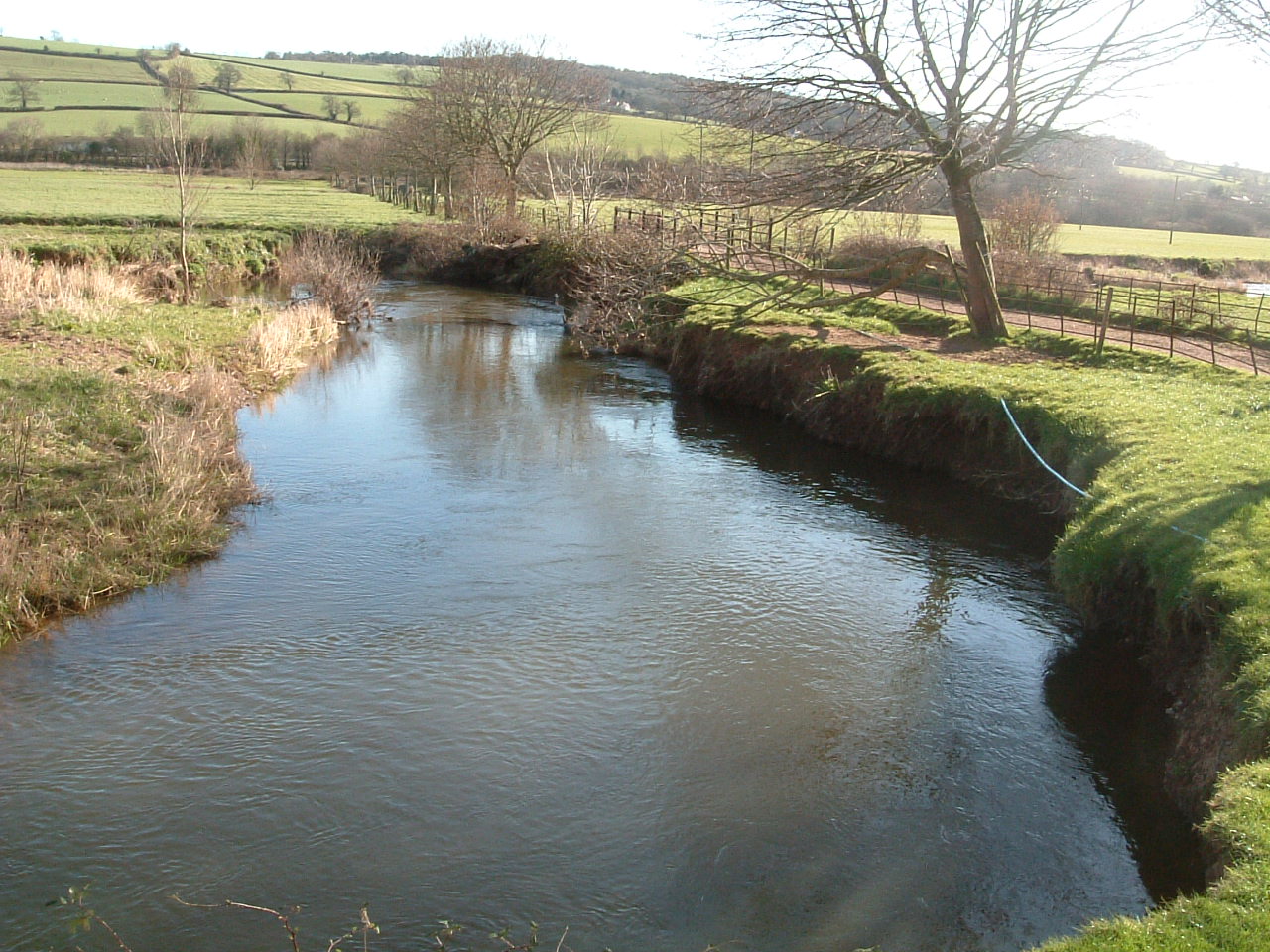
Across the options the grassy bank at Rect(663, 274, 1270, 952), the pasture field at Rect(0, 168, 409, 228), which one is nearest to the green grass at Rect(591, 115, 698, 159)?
the pasture field at Rect(0, 168, 409, 228)

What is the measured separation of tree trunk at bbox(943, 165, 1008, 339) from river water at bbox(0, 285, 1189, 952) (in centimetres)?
803

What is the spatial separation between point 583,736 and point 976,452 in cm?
985

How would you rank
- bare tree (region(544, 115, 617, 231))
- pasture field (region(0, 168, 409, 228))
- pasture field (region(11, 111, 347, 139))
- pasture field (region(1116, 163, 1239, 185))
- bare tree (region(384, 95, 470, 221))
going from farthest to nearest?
pasture field (region(11, 111, 347, 139)) → pasture field (region(1116, 163, 1239, 185)) → bare tree (region(384, 95, 470, 221)) → pasture field (region(0, 168, 409, 228)) → bare tree (region(544, 115, 617, 231))

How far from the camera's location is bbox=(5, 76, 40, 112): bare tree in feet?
275

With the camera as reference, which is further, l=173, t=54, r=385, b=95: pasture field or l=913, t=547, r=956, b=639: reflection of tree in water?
l=173, t=54, r=385, b=95: pasture field

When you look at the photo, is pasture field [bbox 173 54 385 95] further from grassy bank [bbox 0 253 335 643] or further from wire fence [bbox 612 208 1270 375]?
grassy bank [bbox 0 253 335 643]

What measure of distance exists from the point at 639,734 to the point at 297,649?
343 centimetres

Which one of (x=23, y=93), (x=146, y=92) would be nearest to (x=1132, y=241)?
(x=146, y=92)

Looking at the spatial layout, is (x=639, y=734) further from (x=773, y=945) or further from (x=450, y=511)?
(x=450, y=511)

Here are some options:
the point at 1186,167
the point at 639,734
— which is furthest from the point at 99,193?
the point at 1186,167

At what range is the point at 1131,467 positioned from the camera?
1215 cm

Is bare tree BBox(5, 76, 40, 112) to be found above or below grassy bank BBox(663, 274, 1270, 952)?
above

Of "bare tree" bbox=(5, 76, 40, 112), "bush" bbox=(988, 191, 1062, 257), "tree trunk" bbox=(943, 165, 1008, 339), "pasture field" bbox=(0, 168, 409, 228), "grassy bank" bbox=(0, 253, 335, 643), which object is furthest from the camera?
"bare tree" bbox=(5, 76, 40, 112)

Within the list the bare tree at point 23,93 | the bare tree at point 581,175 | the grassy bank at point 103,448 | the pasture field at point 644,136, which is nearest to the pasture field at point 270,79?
the bare tree at point 23,93
